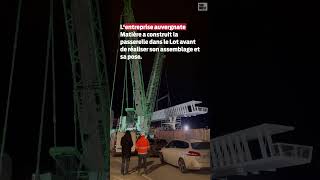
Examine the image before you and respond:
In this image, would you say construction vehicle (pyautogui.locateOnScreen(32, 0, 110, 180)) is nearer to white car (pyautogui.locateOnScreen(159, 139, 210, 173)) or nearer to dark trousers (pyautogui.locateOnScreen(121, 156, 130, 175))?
dark trousers (pyautogui.locateOnScreen(121, 156, 130, 175))

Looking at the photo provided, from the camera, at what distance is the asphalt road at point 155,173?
241 inches

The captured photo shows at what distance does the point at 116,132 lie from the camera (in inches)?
248

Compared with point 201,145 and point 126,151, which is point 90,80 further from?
point 201,145

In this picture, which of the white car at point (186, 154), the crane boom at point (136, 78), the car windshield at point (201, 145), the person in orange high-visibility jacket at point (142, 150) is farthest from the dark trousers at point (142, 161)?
the car windshield at point (201, 145)

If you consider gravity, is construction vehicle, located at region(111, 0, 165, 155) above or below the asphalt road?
above

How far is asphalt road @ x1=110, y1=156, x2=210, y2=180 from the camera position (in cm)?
612

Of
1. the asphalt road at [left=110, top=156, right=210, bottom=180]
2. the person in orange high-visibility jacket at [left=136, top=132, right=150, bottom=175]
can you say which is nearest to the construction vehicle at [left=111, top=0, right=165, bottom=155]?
the person in orange high-visibility jacket at [left=136, top=132, right=150, bottom=175]

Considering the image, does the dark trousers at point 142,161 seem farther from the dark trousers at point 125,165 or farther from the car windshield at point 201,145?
the car windshield at point 201,145

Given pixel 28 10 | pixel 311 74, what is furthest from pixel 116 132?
pixel 311 74

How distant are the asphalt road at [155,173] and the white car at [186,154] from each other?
0.30 feet

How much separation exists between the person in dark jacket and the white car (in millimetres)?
574

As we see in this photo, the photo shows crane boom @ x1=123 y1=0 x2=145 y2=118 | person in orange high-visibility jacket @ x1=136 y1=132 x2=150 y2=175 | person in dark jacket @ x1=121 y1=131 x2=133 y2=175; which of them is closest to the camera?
person in dark jacket @ x1=121 y1=131 x2=133 y2=175

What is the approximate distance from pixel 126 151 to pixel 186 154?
991 mm

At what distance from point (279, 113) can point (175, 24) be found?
2424 mm
